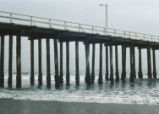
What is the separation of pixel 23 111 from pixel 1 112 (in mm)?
895

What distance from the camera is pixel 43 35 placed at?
2788 centimetres

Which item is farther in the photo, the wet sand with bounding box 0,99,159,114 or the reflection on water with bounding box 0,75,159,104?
the reflection on water with bounding box 0,75,159,104

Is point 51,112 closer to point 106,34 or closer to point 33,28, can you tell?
point 33,28

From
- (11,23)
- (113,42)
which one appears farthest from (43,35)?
(113,42)

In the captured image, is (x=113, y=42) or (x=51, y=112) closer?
(x=51, y=112)

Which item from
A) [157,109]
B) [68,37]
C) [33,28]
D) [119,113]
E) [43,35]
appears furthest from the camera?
[68,37]

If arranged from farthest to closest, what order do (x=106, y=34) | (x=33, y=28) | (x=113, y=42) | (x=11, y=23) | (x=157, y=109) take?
(x=113, y=42)
(x=106, y=34)
(x=33, y=28)
(x=11, y=23)
(x=157, y=109)

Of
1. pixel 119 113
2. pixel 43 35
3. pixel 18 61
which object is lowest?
pixel 119 113

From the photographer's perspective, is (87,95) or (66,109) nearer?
(66,109)

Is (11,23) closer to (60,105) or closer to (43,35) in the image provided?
(43,35)

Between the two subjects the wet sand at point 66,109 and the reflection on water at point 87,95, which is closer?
the wet sand at point 66,109

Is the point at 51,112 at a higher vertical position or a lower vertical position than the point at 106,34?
lower

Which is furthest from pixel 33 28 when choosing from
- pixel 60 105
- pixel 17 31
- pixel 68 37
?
pixel 60 105

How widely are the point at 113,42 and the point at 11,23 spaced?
14136 mm
